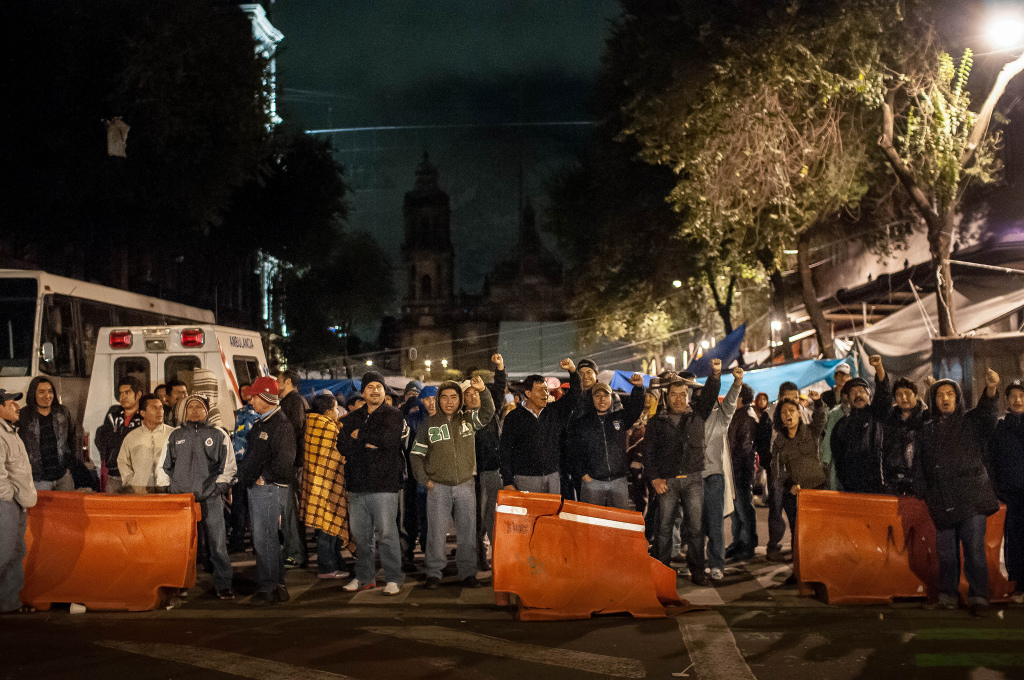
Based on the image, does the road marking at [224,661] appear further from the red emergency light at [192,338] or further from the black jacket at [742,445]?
the red emergency light at [192,338]

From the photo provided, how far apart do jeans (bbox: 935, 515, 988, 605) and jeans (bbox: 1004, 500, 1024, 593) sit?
59 cm

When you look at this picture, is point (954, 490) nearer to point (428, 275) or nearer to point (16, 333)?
point (16, 333)

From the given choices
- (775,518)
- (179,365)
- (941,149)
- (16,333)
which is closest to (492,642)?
(775,518)

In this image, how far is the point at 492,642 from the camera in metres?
6.96

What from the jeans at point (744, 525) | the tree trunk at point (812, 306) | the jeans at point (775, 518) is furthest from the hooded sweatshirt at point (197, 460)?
the tree trunk at point (812, 306)

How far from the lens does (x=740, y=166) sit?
1530 cm

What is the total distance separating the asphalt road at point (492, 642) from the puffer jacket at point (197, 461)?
977mm

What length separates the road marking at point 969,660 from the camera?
622 cm

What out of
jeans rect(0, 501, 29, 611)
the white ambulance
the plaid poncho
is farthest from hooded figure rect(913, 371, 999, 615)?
the white ambulance

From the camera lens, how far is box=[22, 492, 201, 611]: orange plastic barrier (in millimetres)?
8141

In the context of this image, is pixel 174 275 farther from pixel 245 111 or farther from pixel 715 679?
pixel 715 679

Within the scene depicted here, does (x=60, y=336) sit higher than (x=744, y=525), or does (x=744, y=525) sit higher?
(x=60, y=336)

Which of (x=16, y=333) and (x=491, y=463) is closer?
(x=491, y=463)

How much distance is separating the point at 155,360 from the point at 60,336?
1.71m
